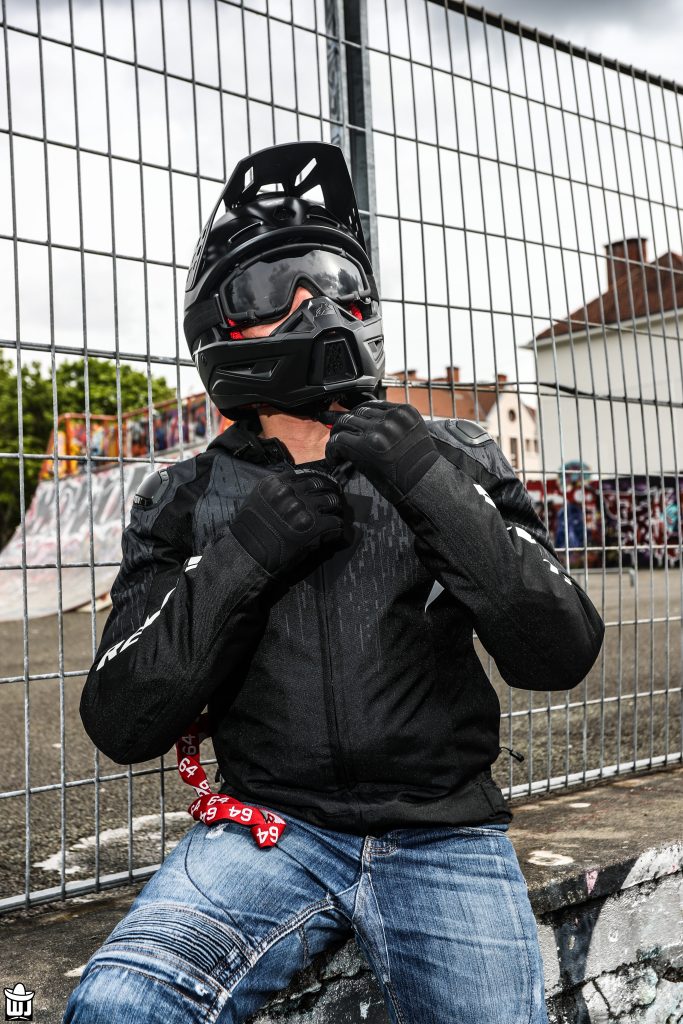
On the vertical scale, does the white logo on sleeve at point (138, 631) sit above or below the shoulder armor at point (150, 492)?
below

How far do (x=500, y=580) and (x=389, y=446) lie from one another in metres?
0.31

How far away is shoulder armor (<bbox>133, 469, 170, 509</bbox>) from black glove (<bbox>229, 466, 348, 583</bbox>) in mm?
328

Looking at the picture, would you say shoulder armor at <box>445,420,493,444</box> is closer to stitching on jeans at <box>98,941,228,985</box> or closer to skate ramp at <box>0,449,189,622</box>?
skate ramp at <box>0,449,189,622</box>

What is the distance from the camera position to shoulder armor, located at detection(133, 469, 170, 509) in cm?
203

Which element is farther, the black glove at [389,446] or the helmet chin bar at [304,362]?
the helmet chin bar at [304,362]

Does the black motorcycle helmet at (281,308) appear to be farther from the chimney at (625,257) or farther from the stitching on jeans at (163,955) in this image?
the chimney at (625,257)

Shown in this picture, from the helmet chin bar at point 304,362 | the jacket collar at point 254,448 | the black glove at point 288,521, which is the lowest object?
the black glove at point 288,521

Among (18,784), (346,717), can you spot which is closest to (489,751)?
(346,717)

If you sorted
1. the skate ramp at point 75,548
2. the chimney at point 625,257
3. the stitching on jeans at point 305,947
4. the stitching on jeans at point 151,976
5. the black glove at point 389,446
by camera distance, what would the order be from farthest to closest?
the chimney at point 625,257 → the skate ramp at point 75,548 → the stitching on jeans at point 305,947 → the black glove at point 389,446 → the stitching on jeans at point 151,976

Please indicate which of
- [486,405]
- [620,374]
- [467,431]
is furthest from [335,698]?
[620,374]

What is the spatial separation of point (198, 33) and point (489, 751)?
223 cm

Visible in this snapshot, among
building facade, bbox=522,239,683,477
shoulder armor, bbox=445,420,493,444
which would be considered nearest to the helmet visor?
shoulder armor, bbox=445,420,493,444

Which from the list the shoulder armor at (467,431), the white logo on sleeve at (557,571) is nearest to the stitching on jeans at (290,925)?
the white logo on sleeve at (557,571)

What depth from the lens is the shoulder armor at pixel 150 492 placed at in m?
2.03
